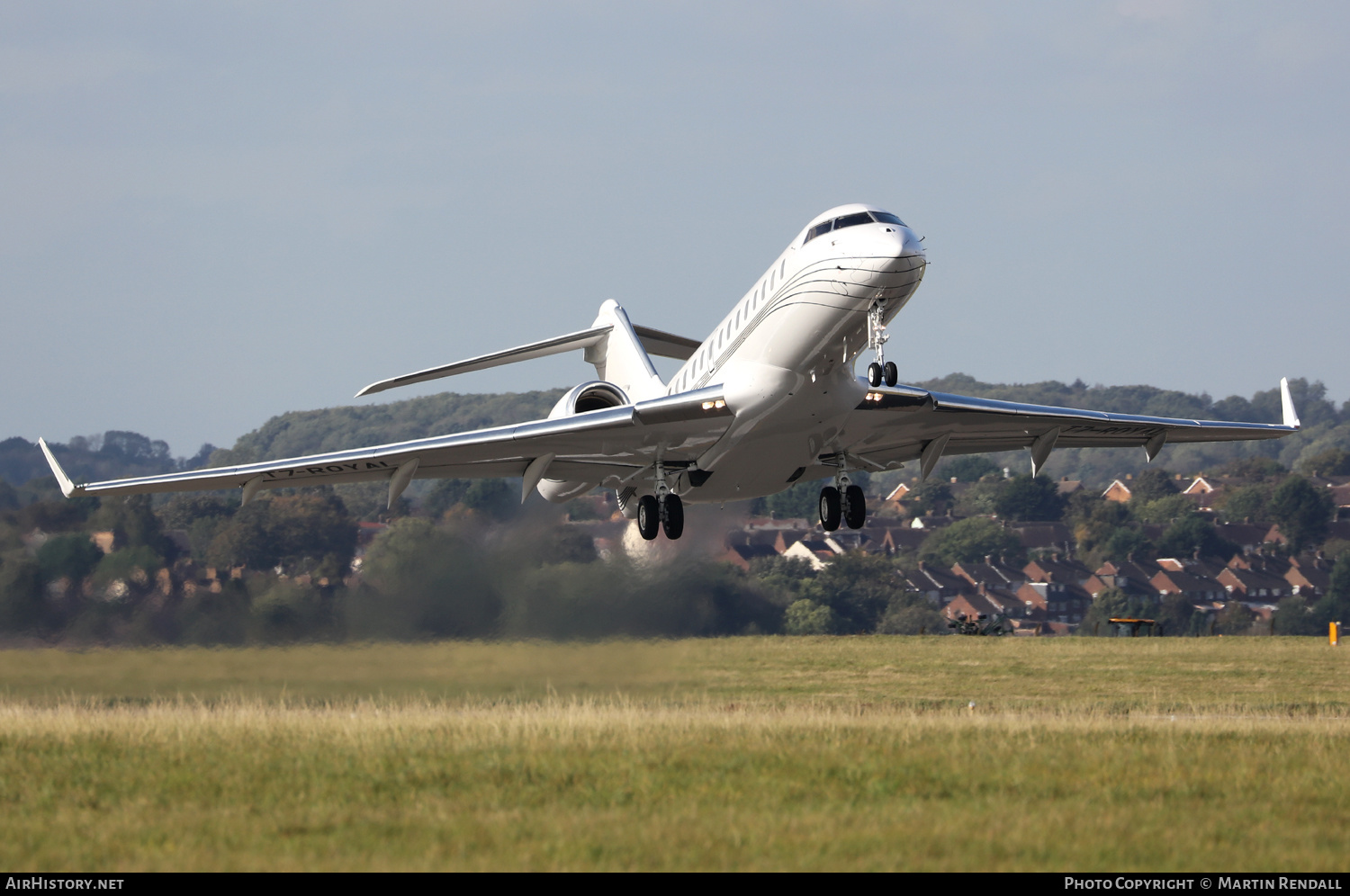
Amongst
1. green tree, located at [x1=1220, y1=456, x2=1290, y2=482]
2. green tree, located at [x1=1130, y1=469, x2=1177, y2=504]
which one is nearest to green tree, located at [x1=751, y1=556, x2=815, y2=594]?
green tree, located at [x1=1130, y1=469, x2=1177, y2=504]

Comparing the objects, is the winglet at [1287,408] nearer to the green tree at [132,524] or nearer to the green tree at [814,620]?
the green tree at [132,524]

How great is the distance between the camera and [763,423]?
21828mm

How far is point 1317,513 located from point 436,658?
114892 millimetres

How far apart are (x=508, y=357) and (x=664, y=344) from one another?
3856 mm

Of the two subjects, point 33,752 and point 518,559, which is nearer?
point 33,752

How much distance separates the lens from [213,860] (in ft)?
33.7

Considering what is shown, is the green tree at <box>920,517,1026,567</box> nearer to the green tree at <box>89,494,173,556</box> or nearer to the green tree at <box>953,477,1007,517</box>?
the green tree at <box>953,477,1007,517</box>

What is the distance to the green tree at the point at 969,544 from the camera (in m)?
110

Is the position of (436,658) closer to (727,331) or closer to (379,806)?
(727,331)

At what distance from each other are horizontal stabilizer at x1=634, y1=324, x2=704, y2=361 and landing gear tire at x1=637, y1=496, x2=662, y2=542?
620cm

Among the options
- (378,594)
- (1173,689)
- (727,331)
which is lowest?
(1173,689)

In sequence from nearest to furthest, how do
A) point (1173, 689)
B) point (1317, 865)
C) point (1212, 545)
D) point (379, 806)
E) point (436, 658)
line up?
1. point (1317, 865)
2. point (379, 806)
3. point (436, 658)
4. point (1173, 689)
5. point (1212, 545)

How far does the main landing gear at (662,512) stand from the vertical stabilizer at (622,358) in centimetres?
367

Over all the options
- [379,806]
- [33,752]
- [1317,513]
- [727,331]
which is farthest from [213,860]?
[1317,513]
